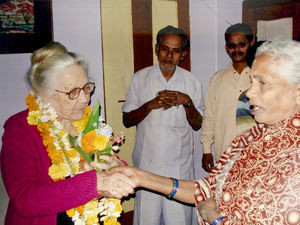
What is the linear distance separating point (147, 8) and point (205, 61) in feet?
4.02

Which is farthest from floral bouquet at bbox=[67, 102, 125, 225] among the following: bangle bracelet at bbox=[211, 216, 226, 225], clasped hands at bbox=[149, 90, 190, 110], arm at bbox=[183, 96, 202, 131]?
arm at bbox=[183, 96, 202, 131]

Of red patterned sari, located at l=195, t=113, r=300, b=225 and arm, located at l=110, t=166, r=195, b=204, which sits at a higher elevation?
red patterned sari, located at l=195, t=113, r=300, b=225

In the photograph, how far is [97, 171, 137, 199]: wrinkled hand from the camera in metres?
1.83

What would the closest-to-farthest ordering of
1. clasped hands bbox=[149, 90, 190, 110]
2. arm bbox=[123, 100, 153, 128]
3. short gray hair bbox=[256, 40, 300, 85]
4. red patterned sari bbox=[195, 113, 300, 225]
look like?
red patterned sari bbox=[195, 113, 300, 225] < short gray hair bbox=[256, 40, 300, 85] < clasped hands bbox=[149, 90, 190, 110] < arm bbox=[123, 100, 153, 128]

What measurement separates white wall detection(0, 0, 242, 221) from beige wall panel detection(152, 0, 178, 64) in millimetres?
299

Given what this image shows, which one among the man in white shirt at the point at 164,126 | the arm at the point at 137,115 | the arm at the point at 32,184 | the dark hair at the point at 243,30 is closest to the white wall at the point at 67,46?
the arm at the point at 137,115

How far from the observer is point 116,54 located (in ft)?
12.7

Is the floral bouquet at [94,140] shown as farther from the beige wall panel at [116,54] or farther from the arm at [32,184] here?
the beige wall panel at [116,54]

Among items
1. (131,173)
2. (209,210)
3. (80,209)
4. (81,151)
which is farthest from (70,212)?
(209,210)

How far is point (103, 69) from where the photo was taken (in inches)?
149

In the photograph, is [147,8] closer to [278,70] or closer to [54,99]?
[54,99]

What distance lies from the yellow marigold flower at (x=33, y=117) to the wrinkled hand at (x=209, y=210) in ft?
3.99

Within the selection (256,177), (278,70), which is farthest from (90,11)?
(256,177)

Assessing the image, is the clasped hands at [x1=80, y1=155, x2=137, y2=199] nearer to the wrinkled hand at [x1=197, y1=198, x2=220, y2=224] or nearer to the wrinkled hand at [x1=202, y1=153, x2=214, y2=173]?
the wrinkled hand at [x1=197, y1=198, x2=220, y2=224]
